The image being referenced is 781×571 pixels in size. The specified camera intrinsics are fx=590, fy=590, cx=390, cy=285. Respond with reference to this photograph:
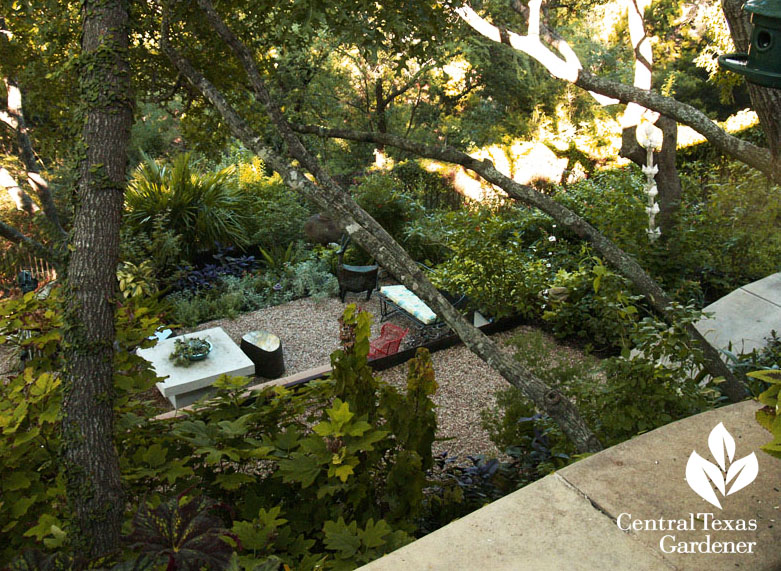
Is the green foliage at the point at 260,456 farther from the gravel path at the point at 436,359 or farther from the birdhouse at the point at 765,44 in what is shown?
the gravel path at the point at 436,359

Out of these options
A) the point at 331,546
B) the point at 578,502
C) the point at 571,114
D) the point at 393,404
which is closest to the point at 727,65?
the point at 578,502

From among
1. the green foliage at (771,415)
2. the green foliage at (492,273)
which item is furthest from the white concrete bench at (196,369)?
the green foliage at (771,415)

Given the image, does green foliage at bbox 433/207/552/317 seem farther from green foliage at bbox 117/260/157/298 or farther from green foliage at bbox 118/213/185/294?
green foliage at bbox 118/213/185/294

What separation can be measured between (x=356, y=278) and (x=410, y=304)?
1093 millimetres

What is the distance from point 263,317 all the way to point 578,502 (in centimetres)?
542

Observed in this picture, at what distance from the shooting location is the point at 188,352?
5.17m

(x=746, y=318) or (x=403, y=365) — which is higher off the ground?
(x=746, y=318)

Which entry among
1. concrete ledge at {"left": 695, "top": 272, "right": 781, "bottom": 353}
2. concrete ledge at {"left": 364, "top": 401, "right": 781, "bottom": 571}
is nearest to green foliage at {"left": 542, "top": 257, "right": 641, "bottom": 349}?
concrete ledge at {"left": 695, "top": 272, "right": 781, "bottom": 353}

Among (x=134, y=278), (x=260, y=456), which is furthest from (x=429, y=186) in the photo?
(x=260, y=456)

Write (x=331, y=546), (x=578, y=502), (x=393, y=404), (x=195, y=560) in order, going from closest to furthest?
(x=195, y=560) < (x=578, y=502) < (x=331, y=546) < (x=393, y=404)

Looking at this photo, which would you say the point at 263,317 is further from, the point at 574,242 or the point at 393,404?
the point at 393,404

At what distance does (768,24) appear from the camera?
1489mm

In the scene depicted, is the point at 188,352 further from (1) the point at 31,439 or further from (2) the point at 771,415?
(2) the point at 771,415

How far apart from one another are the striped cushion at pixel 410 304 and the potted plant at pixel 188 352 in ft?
6.26
